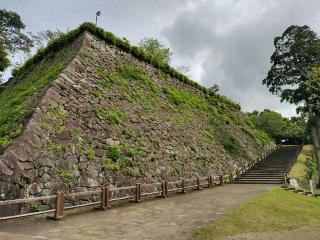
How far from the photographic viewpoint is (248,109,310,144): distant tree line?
180 ft

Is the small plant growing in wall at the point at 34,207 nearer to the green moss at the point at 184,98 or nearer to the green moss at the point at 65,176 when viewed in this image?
the green moss at the point at 65,176

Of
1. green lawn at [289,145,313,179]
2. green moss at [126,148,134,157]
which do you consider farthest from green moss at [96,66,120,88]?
green lawn at [289,145,313,179]

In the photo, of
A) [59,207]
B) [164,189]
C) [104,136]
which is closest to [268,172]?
[164,189]

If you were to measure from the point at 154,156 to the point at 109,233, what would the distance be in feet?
32.7

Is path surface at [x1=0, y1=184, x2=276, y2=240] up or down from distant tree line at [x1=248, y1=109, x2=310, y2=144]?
down

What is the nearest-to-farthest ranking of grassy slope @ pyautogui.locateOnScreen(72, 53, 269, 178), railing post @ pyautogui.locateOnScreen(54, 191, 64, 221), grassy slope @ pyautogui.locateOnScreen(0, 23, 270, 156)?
railing post @ pyautogui.locateOnScreen(54, 191, 64, 221) < grassy slope @ pyautogui.locateOnScreen(0, 23, 270, 156) < grassy slope @ pyautogui.locateOnScreen(72, 53, 269, 178)

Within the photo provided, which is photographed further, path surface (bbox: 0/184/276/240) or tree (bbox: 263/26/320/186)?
tree (bbox: 263/26/320/186)

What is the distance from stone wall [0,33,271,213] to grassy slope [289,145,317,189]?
491 cm

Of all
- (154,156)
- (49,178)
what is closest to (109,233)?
(49,178)

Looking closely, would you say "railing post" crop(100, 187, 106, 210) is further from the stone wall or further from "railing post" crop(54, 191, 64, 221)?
"railing post" crop(54, 191, 64, 221)

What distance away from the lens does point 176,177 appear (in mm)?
→ 19047

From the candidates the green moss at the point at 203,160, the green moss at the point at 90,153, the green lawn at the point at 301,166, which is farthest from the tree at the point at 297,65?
the green moss at the point at 90,153

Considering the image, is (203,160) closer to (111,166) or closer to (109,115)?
(109,115)

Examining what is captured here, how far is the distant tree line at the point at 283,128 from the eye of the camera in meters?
54.7
